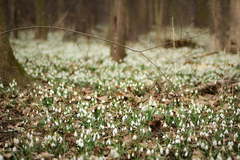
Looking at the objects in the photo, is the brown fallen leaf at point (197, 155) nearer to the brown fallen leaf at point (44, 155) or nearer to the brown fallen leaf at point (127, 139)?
the brown fallen leaf at point (127, 139)

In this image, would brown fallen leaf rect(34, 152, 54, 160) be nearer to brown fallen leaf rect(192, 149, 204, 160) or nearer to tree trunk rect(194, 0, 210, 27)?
brown fallen leaf rect(192, 149, 204, 160)

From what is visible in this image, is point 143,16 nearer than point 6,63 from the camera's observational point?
No

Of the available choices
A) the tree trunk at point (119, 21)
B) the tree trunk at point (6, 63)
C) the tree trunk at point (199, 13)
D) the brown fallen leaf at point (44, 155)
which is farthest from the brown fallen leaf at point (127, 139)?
the tree trunk at point (119, 21)

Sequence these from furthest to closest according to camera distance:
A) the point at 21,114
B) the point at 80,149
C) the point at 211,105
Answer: the point at 211,105 → the point at 21,114 → the point at 80,149

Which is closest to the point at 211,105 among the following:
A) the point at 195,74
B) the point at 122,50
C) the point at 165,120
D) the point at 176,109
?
the point at 176,109

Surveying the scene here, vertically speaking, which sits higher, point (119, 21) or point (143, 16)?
point (143, 16)

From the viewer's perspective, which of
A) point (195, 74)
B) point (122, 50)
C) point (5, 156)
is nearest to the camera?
point (5, 156)

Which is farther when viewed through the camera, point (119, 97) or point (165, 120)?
point (119, 97)

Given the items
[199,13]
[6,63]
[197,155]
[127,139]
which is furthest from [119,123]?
[199,13]

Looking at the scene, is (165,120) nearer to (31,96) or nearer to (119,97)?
(119,97)

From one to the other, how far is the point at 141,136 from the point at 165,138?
1.19 ft

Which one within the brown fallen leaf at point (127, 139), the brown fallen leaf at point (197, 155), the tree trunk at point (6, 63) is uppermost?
the tree trunk at point (6, 63)

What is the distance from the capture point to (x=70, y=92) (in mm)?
Answer: 4637

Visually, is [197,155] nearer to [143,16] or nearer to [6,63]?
[6,63]
